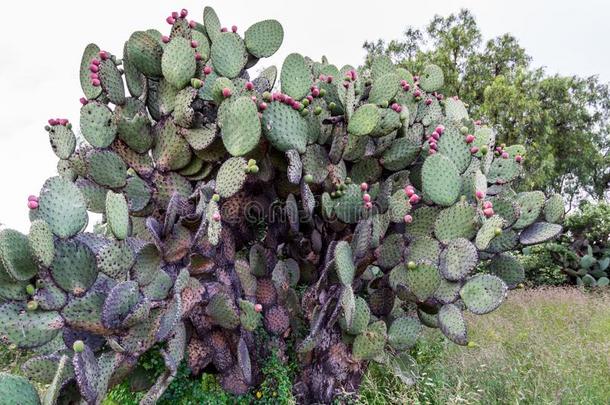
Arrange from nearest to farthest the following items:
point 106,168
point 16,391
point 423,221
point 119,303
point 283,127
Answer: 1. point 16,391
2. point 119,303
3. point 283,127
4. point 106,168
5. point 423,221

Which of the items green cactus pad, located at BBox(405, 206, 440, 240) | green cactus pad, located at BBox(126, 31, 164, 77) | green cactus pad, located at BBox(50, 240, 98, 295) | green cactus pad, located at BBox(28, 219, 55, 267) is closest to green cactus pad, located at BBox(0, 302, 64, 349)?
green cactus pad, located at BBox(50, 240, 98, 295)

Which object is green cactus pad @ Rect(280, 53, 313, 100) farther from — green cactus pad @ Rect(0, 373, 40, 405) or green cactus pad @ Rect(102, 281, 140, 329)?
green cactus pad @ Rect(0, 373, 40, 405)

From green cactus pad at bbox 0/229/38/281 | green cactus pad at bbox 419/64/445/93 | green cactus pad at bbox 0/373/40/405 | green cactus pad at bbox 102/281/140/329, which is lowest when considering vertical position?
green cactus pad at bbox 0/373/40/405

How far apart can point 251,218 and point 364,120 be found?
102 centimetres

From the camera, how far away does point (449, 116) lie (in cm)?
425

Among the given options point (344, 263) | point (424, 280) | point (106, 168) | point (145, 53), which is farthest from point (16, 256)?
point (424, 280)

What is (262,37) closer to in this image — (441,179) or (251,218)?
(251,218)

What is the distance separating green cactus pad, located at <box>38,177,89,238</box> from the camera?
8.44ft

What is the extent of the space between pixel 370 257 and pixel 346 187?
1.86ft

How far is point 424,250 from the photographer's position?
347cm

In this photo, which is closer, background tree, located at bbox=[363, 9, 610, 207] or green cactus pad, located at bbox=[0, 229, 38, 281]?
green cactus pad, located at bbox=[0, 229, 38, 281]

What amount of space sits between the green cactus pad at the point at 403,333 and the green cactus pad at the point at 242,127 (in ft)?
5.27

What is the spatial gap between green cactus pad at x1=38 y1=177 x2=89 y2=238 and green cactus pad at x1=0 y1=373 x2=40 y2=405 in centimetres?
67

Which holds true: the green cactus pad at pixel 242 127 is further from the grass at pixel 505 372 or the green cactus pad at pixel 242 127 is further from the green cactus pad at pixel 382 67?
the grass at pixel 505 372
